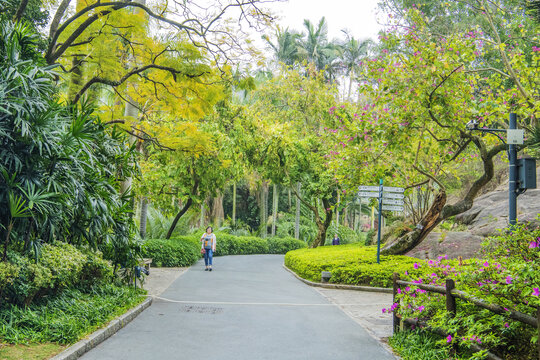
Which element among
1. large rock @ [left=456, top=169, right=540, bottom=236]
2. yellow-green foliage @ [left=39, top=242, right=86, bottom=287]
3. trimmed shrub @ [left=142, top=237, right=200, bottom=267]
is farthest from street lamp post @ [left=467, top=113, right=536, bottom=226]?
trimmed shrub @ [left=142, top=237, right=200, bottom=267]

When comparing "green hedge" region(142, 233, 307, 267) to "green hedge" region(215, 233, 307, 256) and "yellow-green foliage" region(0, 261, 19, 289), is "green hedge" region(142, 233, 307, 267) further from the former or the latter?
"yellow-green foliage" region(0, 261, 19, 289)

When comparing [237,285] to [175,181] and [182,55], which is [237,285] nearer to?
[182,55]

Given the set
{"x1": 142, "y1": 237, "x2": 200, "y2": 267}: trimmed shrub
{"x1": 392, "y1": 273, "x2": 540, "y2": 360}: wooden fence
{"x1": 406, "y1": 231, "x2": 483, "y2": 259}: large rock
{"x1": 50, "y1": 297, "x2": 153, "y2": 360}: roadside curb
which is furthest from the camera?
{"x1": 142, "y1": 237, "x2": 200, "y2": 267}: trimmed shrub

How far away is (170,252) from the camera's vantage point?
20422 mm

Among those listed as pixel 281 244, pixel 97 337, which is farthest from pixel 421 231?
pixel 281 244

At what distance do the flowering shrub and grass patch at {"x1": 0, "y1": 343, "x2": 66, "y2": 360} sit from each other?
4.59 meters

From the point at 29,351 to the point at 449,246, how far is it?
15301 millimetres

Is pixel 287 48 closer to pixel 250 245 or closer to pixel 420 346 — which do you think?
pixel 250 245

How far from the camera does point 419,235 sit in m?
17.2

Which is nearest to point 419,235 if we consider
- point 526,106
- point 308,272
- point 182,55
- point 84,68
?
point 308,272

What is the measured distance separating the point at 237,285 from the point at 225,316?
18.2ft

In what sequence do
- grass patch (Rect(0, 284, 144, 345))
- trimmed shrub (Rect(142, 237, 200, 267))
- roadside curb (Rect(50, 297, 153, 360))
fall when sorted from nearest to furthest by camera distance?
roadside curb (Rect(50, 297, 153, 360)) → grass patch (Rect(0, 284, 144, 345)) → trimmed shrub (Rect(142, 237, 200, 267))

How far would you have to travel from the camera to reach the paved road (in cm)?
638

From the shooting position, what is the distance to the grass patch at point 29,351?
5.24 metres
